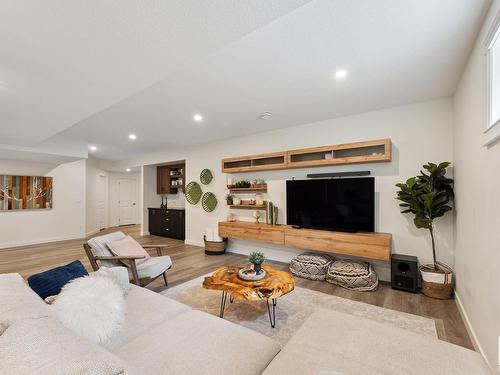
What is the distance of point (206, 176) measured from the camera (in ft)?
18.5

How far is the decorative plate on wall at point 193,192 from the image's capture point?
587 cm

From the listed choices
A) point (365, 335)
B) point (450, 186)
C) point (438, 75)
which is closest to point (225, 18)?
point (365, 335)

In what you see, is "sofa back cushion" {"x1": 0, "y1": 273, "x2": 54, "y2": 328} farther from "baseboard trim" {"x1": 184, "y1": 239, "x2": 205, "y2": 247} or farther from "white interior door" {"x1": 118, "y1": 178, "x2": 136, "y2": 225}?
"white interior door" {"x1": 118, "y1": 178, "x2": 136, "y2": 225}

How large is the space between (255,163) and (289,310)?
292cm

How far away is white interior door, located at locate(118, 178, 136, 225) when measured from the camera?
939 centimetres

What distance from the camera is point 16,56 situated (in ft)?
5.86

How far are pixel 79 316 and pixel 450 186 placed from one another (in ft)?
12.5

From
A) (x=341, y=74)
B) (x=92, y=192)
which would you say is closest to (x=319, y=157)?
(x=341, y=74)

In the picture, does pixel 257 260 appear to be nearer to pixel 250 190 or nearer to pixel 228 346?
pixel 228 346

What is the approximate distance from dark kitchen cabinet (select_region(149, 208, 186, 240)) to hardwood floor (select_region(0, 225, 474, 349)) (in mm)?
227

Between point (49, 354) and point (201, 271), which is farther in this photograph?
point (201, 271)

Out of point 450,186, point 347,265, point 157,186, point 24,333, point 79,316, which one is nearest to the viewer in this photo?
point 24,333

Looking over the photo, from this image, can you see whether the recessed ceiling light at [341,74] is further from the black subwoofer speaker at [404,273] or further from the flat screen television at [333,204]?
the black subwoofer speaker at [404,273]

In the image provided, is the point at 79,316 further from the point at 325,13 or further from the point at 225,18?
the point at 325,13
